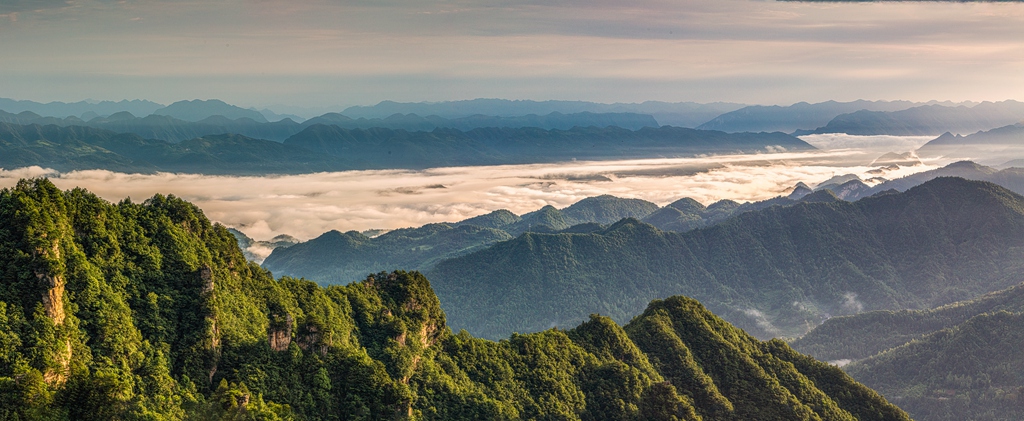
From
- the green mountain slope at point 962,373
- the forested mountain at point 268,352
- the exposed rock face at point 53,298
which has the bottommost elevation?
the green mountain slope at point 962,373

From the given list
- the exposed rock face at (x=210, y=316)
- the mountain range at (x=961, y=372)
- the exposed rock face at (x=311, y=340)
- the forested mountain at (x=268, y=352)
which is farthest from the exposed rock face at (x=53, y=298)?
the mountain range at (x=961, y=372)

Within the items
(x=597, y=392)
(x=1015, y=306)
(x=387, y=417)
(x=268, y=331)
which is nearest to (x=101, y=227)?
(x=268, y=331)

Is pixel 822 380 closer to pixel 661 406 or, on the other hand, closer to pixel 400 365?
pixel 661 406

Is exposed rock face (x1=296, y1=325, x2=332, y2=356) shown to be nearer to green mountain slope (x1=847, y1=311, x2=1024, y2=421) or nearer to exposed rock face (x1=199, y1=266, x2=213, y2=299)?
exposed rock face (x1=199, y1=266, x2=213, y2=299)

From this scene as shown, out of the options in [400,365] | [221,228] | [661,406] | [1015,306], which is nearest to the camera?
[400,365]

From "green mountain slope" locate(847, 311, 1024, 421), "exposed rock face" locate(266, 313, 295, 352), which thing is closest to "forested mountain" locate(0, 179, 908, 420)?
"exposed rock face" locate(266, 313, 295, 352)

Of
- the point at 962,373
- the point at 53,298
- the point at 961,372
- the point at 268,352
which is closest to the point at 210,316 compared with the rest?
the point at 268,352

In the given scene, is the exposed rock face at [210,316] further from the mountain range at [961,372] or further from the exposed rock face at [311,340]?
the mountain range at [961,372]
